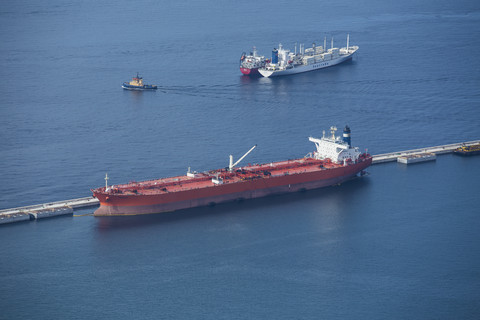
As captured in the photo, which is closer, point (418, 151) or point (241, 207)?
point (241, 207)

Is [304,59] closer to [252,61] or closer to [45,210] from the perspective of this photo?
[252,61]

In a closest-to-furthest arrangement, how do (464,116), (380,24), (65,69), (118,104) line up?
(464,116) < (118,104) < (65,69) < (380,24)

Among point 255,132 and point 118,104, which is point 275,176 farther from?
point 118,104

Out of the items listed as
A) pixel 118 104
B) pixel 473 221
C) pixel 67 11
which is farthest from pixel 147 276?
pixel 67 11

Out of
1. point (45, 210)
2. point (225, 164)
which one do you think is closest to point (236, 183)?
point (225, 164)

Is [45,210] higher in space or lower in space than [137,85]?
lower

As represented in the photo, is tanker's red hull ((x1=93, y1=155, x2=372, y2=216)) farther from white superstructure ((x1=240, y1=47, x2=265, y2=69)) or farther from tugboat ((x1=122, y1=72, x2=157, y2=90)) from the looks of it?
white superstructure ((x1=240, y1=47, x2=265, y2=69))
